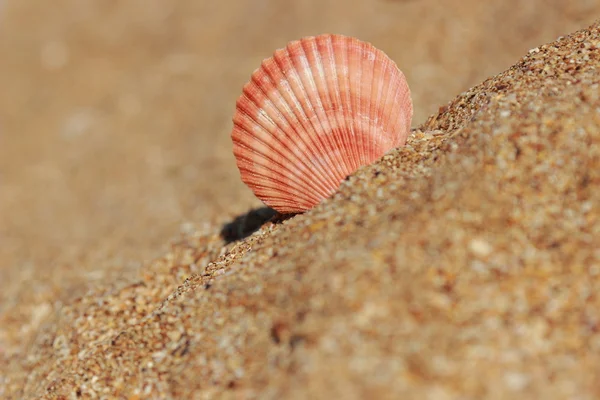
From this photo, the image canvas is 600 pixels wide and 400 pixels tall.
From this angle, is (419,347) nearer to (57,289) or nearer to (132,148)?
(57,289)

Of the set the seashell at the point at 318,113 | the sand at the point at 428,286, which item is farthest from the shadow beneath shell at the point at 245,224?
the seashell at the point at 318,113

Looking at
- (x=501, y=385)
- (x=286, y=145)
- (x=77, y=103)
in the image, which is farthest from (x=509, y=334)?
(x=77, y=103)

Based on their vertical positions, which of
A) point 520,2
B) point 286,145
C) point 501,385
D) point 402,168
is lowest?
point 501,385

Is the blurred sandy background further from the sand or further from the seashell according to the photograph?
the sand

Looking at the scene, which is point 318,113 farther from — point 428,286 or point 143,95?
point 143,95

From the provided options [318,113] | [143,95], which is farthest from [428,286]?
[143,95]

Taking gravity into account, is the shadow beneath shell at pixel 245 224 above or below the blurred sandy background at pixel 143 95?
below

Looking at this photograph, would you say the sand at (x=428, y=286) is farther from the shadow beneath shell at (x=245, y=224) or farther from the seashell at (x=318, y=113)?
the shadow beneath shell at (x=245, y=224)
